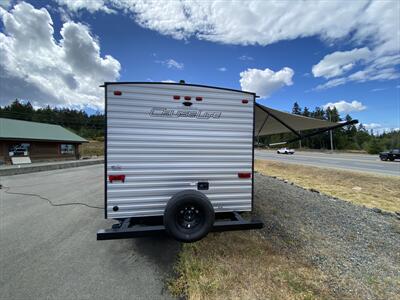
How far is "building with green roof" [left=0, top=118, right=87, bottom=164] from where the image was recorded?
22.9 m

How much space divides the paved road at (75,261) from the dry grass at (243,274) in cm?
36

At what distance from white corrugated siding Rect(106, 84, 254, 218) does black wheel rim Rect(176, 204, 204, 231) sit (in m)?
0.35

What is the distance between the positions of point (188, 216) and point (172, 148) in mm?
1123

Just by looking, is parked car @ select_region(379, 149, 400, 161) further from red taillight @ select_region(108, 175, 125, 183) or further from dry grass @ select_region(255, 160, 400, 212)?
red taillight @ select_region(108, 175, 125, 183)

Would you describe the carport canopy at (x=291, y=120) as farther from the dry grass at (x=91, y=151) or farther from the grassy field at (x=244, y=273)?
the dry grass at (x=91, y=151)

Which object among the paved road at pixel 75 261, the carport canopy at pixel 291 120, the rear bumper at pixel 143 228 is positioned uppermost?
the carport canopy at pixel 291 120

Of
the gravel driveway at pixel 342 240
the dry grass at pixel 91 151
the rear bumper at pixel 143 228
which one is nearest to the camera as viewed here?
the gravel driveway at pixel 342 240

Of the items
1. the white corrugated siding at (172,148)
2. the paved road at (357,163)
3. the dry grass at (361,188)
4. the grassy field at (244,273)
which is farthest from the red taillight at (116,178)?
the paved road at (357,163)

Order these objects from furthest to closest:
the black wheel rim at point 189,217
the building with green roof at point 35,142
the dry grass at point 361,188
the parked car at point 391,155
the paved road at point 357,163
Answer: the parked car at point 391,155 → the building with green roof at point 35,142 → the paved road at point 357,163 → the dry grass at point 361,188 → the black wheel rim at point 189,217

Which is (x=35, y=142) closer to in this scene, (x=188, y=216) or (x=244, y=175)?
(x=188, y=216)

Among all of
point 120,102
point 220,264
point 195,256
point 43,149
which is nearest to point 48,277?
point 195,256

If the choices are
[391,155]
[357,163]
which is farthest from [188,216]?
[391,155]

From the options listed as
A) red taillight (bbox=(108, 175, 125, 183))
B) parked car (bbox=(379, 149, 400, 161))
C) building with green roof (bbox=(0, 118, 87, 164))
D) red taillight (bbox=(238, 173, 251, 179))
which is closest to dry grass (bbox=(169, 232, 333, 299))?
red taillight (bbox=(238, 173, 251, 179))

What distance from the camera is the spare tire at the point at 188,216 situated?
3.38 metres
